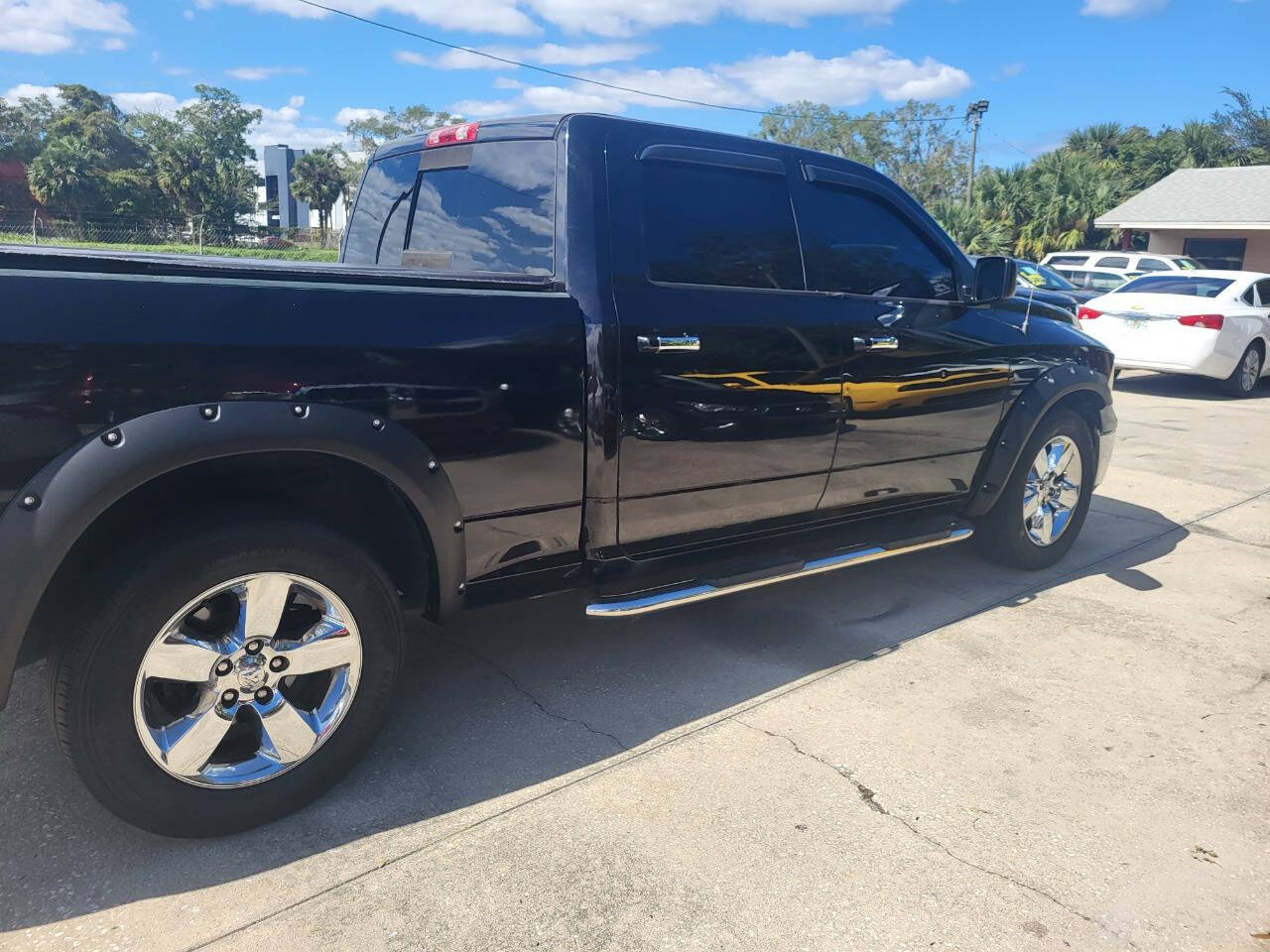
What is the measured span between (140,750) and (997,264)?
3.70 metres

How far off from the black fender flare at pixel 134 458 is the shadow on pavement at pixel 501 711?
0.57 meters

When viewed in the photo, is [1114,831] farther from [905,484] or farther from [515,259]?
[515,259]

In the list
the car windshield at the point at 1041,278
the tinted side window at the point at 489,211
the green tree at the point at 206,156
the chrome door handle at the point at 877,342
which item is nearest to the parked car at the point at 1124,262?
the car windshield at the point at 1041,278

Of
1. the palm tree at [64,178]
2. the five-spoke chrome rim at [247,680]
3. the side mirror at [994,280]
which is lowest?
the five-spoke chrome rim at [247,680]

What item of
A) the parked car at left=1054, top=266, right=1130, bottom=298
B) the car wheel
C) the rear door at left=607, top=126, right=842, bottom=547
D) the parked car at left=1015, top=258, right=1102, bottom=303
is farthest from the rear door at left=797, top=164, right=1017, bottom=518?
the parked car at left=1054, top=266, right=1130, bottom=298

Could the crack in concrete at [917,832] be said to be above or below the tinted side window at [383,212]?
below

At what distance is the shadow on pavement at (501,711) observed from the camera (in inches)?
94.7

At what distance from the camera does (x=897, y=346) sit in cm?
384

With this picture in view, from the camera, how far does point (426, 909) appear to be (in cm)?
230

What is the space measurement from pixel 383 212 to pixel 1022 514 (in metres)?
3.38

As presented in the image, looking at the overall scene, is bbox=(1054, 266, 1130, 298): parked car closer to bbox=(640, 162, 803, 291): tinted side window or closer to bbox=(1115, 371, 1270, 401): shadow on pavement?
bbox=(1115, 371, 1270, 401): shadow on pavement

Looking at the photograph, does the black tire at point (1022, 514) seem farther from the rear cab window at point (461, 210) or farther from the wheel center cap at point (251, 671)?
the wheel center cap at point (251, 671)

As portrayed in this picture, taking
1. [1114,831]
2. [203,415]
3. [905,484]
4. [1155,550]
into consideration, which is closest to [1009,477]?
[905,484]

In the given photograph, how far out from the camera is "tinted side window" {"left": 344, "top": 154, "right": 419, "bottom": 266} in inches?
149
